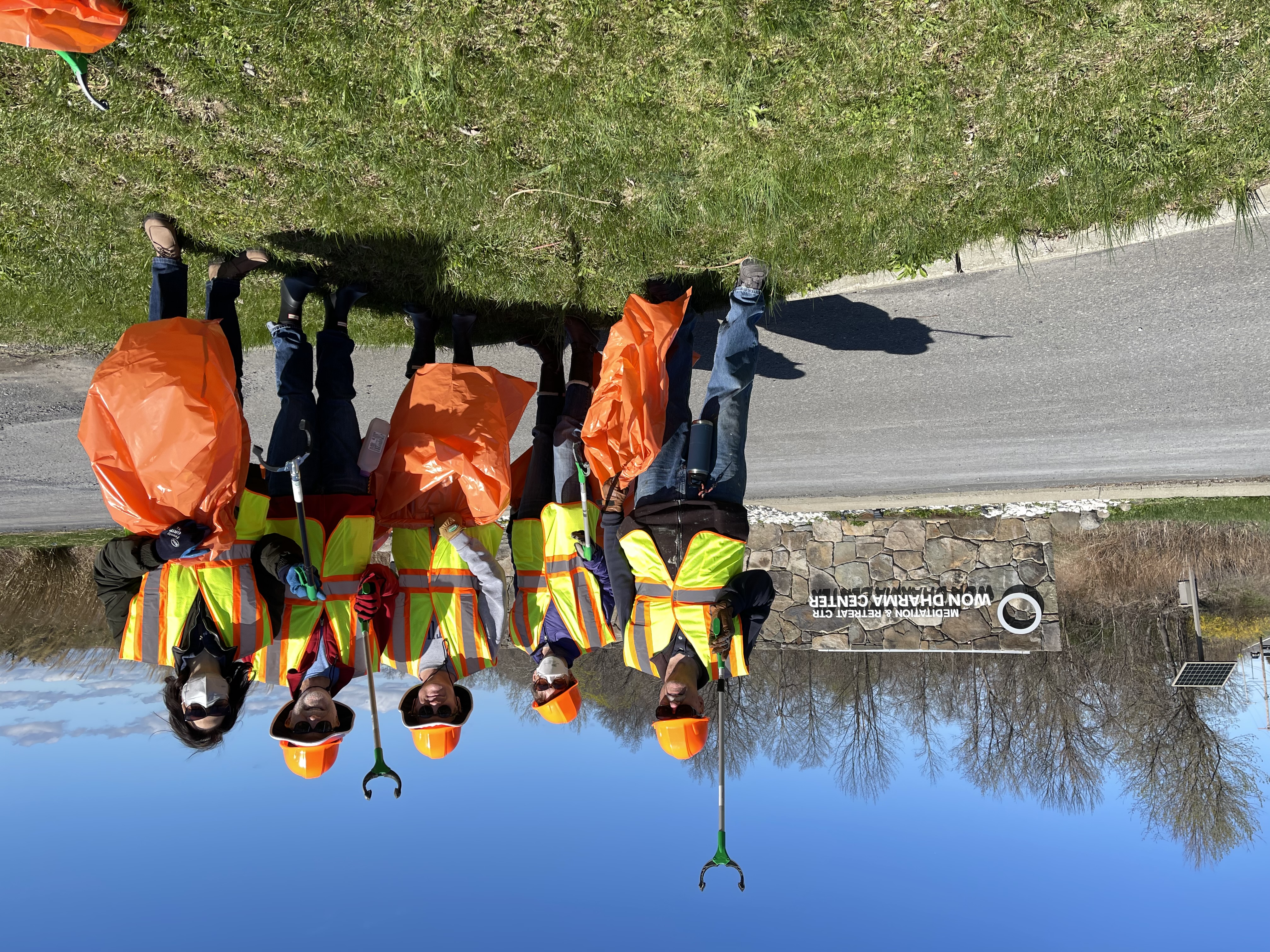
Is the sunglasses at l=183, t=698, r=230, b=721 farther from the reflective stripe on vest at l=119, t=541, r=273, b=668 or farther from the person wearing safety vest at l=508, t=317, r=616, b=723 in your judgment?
the person wearing safety vest at l=508, t=317, r=616, b=723

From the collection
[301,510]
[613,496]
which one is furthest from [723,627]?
[301,510]

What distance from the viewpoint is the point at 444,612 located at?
474cm

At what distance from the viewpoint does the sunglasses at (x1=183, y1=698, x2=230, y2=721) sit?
159 inches

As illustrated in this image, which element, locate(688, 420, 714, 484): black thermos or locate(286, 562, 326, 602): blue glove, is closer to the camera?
locate(286, 562, 326, 602): blue glove

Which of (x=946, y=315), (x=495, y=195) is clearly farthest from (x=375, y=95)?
(x=946, y=315)

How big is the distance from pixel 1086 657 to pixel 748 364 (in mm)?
8720

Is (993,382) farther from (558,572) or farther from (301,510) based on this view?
(301,510)

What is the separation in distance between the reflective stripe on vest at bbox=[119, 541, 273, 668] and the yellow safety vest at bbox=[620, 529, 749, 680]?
2.16 metres

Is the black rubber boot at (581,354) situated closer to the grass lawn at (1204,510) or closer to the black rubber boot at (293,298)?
the black rubber boot at (293,298)

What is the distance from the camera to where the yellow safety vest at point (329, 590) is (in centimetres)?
461

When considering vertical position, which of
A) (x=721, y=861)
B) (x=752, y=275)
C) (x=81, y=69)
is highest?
(x=81, y=69)

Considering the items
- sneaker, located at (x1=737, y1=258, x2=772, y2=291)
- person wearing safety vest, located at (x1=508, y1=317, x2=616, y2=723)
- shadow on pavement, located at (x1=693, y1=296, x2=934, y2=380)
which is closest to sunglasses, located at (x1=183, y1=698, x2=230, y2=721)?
person wearing safety vest, located at (x1=508, y1=317, x2=616, y2=723)

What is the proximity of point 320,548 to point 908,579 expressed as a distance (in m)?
5.83

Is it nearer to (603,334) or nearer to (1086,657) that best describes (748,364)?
(603,334)
